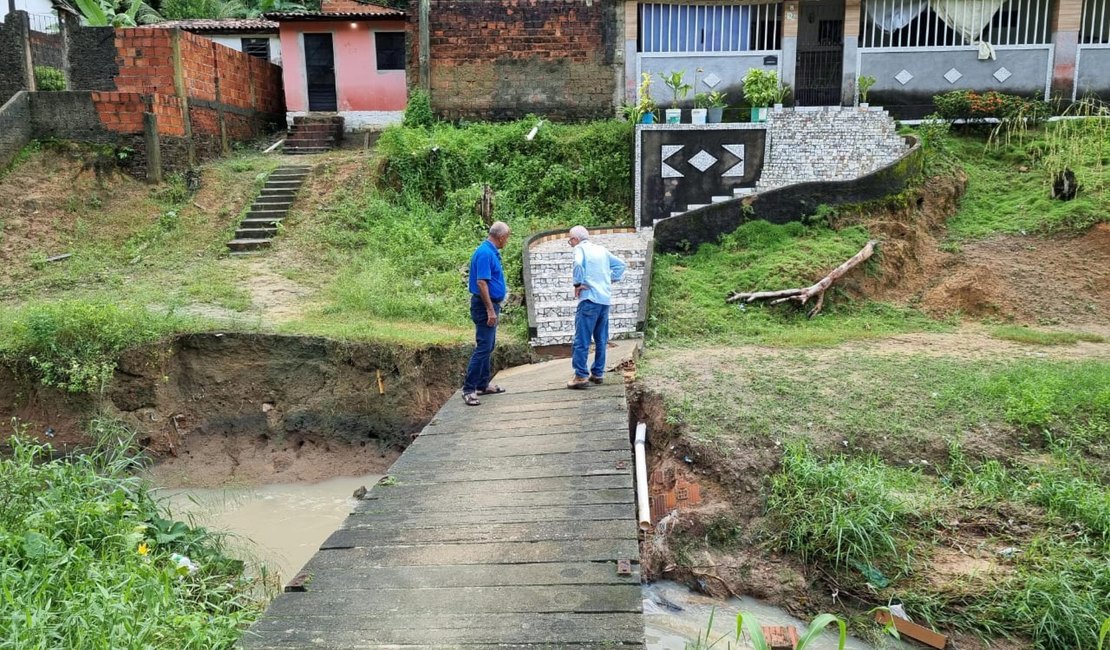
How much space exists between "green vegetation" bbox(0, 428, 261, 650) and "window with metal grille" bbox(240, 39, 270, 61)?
17.3 metres

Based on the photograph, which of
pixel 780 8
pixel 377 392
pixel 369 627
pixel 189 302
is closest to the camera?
pixel 369 627

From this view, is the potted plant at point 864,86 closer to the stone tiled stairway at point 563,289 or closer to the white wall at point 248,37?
the stone tiled stairway at point 563,289

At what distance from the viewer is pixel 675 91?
14938mm

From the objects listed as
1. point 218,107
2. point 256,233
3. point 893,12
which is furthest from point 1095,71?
point 218,107

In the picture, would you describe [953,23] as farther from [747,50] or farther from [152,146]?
[152,146]

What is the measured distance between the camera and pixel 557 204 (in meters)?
14.1

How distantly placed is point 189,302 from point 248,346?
6.03 ft

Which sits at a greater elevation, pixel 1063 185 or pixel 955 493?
pixel 1063 185

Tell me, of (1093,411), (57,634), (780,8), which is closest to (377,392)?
(57,634)

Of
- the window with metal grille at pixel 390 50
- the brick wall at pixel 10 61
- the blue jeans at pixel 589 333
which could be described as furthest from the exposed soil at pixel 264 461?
the window with metal grille at pixel 390 50

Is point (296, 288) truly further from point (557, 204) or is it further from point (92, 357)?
point (557, 204)

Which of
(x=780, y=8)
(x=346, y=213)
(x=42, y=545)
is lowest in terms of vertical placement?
(x=42, y=545)

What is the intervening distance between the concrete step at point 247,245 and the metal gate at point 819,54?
10.7m

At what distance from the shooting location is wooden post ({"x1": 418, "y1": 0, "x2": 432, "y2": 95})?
52.7ft
